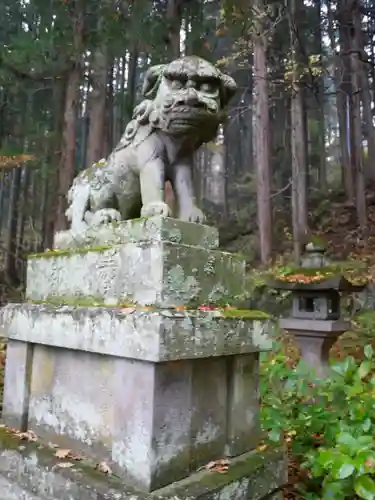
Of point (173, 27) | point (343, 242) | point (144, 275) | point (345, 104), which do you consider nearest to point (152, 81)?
point (144, 275)

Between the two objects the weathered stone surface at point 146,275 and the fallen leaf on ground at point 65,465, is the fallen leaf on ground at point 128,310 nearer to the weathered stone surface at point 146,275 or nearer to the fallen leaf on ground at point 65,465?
the weathered stone surface at point 146,275

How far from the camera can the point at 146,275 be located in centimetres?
179

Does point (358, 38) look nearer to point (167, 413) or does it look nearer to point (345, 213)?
point (345, 213)

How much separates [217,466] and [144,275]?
0.90 metres

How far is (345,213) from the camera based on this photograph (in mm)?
12789

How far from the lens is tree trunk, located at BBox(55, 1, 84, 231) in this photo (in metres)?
7.93

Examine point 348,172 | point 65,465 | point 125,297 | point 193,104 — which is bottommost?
point 65,465

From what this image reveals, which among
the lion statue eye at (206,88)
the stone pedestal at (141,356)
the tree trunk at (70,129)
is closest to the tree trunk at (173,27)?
the tree trunk at (70,129)

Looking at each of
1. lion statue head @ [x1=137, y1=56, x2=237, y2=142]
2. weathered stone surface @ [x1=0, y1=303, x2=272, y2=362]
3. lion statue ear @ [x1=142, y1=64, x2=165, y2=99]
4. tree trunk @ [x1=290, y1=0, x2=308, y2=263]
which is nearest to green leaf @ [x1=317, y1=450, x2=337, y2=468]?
weathered stone surface @ [x1=0, y1=303, x2=272, y2=362]

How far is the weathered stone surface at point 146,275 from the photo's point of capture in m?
1.78

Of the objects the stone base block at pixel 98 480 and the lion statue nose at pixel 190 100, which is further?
the lion statue nose at pixel 190 100

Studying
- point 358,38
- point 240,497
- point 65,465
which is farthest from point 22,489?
point 358,38

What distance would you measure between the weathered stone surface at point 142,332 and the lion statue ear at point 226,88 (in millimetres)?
1157

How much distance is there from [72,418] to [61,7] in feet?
32.0
